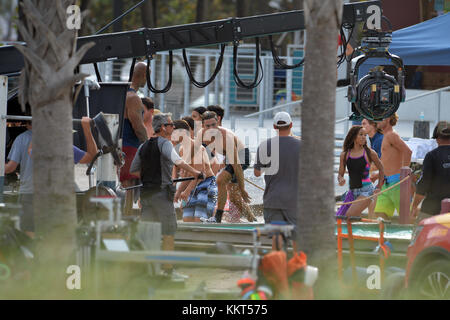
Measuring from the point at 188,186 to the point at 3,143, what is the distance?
2.64 metres

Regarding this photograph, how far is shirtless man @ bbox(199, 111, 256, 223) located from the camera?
11.2 m

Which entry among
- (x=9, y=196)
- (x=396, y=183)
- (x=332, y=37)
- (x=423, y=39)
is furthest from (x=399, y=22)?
(x=332, y=37)

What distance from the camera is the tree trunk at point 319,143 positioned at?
22.4 feet

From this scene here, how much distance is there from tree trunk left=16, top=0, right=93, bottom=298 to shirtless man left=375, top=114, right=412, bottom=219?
219 inches

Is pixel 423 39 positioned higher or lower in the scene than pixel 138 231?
higher

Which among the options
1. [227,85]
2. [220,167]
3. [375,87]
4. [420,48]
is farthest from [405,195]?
[227,85]

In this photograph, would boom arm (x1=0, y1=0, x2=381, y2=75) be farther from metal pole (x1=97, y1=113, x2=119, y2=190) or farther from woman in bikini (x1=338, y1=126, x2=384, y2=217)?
metal pole (x1=97, y1=113, x2=119, y2=190)

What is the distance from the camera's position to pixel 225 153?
11.3m

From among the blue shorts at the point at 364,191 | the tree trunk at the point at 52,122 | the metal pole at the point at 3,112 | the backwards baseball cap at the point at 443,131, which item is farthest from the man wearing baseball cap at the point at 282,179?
the metal pole at the point at 3,112

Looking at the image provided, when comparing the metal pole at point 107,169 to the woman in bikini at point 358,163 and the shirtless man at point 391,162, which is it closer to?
the woman in bikini at point 358,163

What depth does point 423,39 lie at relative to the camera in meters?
14.1
